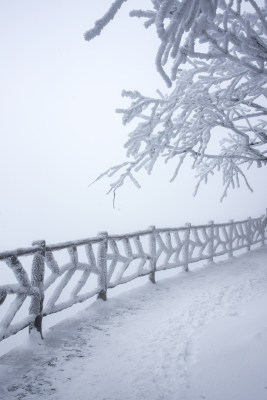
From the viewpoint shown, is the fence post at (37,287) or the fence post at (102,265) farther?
the fence post at (102,265)

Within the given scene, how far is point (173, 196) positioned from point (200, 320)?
118 metres

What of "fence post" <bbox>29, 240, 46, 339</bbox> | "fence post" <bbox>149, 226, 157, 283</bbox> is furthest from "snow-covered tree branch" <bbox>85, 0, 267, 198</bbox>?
"fence post" <bbox>149, 226, 157, 283</bbox>

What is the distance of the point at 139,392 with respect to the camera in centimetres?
304

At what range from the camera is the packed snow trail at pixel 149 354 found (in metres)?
3.02

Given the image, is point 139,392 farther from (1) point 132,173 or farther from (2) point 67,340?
(1) point 132,173

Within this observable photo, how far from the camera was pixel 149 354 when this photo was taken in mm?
3867

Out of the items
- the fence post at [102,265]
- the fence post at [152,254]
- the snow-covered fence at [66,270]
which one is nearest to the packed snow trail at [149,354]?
the fence post at [102,265]

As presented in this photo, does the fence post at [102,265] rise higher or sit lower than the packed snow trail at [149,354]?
higher

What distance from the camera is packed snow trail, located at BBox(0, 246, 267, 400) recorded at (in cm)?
302

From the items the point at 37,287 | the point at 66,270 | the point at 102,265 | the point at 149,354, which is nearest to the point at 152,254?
the point at 102,265

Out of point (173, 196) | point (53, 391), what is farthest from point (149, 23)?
point (173, 196)

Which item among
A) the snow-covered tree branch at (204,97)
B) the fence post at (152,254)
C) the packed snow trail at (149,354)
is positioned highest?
the snow-covered tree branch at (204,97)

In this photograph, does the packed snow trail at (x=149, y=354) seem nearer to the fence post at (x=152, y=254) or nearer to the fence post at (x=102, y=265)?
the fence post at (x=102, y=265)

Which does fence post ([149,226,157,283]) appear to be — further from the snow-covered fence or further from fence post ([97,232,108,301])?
fence post ([97,232,108,301])
